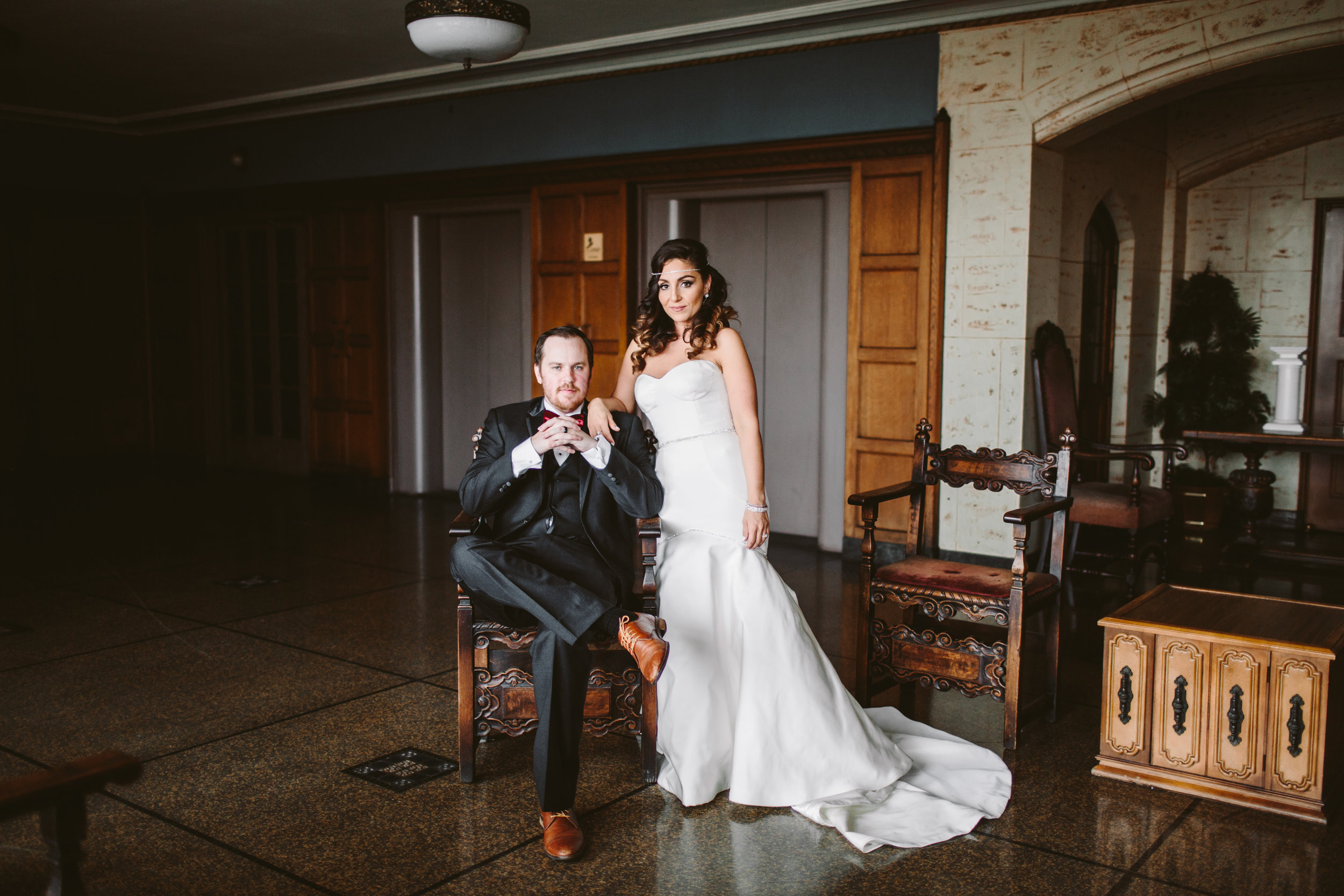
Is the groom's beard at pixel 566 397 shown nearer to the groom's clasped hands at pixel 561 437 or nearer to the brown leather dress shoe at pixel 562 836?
the groom's clasped hands at pixel 561 437

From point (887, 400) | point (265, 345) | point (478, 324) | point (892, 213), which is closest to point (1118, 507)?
point (887, 400)

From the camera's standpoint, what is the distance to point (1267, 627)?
3.07 meters

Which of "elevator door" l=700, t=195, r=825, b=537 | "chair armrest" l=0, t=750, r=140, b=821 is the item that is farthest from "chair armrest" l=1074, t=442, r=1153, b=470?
"chair armrest" l=0, t=750, r=140, b=821

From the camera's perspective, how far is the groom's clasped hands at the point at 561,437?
291cm

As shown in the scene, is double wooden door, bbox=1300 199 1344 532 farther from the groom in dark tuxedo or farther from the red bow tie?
the red bow tie

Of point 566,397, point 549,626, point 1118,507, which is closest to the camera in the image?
point 549,626

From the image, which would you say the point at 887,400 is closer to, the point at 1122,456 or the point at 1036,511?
the point at 1122,456

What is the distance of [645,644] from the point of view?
8.85 feet

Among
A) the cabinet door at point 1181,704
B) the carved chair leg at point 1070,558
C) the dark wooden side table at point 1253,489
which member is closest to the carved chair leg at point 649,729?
Answer: the cabinet door at point 1181,704

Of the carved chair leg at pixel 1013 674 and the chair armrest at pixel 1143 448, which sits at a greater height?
the chair armrest at pixel 1143 448

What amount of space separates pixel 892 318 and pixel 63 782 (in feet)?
16.7

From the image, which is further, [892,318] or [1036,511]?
[892,318]

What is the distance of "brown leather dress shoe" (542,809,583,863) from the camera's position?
264 centimetres

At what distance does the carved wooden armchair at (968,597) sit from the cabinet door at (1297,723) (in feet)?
2.35
